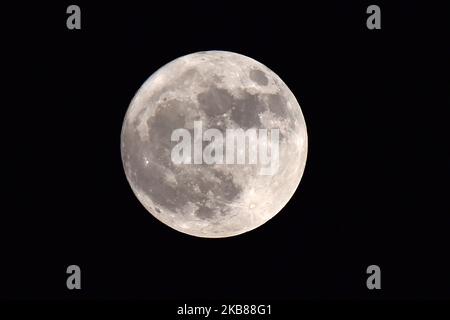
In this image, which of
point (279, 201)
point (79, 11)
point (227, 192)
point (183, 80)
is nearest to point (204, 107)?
point (183, 80)

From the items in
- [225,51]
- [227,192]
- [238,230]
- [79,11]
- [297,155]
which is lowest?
[238,230]

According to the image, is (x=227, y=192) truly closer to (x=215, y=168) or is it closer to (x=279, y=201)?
(x=215, y=168)

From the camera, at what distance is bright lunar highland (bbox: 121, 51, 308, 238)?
A: 18.3ft

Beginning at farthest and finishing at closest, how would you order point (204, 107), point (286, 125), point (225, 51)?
point (225, 51) → point (286, 125) → point (204, 107)

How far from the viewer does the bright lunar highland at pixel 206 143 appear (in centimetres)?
557

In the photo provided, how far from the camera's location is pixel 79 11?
20.4 feet

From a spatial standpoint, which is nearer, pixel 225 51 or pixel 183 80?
pixel 183 80

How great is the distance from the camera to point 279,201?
6.19 m

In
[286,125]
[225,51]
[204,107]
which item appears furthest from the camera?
[225,51]

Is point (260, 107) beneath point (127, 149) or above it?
above

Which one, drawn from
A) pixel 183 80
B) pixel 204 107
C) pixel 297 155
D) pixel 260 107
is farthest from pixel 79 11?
pixel 297 155

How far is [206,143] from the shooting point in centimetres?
545

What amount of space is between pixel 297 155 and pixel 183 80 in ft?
5.51

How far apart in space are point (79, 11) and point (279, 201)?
351 centimetres
